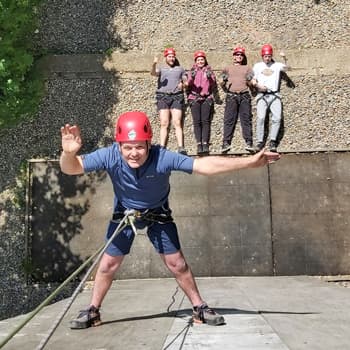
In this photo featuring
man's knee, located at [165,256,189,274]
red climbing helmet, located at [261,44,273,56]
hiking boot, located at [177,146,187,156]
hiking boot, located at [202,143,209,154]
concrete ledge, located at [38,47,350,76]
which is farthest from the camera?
concrete ledge, located at [38,47,350,76]

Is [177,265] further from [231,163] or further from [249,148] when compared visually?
[249,148]

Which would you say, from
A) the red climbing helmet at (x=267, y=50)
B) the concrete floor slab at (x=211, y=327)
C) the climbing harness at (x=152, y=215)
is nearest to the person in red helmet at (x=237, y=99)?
the red climbing helmet at (x=267, y=50)

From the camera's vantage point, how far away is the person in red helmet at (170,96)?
419 inches

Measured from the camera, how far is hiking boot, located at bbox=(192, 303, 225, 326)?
4.87 metres

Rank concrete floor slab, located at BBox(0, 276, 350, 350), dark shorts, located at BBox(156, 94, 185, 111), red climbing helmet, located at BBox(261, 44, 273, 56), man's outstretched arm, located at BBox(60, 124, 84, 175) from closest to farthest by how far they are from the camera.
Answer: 1. concrete floor slab, located at BBox(0, 276, 350, 350)
2. man's outstretched arm, located at BBox(60, 124, 84, 175)
3. dark shorts, located at BBox(156, 94, 185, 111)
4. red climbing helmet, located at BBox(261, 44, 273, 56)

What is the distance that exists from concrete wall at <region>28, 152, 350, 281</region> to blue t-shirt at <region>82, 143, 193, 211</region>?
16.4 ft

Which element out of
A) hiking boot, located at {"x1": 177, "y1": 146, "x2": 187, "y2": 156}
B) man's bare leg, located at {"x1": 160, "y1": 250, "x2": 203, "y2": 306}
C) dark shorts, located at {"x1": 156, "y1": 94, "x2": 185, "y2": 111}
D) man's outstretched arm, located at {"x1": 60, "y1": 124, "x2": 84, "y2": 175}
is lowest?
man's bare leg, located at {"x1": 160, "y1": 250, "x2": 203, "y2": 306}

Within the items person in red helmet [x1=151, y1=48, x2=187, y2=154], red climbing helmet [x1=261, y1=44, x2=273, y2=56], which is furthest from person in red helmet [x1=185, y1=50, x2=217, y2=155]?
red climbing helmet [x1=261, y1=44, x2=273, y2=56]

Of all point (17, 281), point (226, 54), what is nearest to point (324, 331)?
point (17, 281)

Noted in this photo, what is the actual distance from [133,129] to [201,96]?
20.8 ft

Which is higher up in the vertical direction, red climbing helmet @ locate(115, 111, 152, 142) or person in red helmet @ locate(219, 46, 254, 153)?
person in red helmet @ locate(219, 46, 254, 153)

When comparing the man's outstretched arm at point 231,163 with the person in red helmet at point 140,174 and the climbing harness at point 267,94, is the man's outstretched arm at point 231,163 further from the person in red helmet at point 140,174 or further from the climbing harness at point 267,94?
the climbing harness at point 267,94

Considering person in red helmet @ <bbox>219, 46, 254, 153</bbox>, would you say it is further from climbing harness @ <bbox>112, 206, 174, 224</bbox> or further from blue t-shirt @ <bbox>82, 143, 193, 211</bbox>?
blue t-shirt @ <bbox>82, 143, 193, 211</bbox>

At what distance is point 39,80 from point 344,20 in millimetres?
7423
